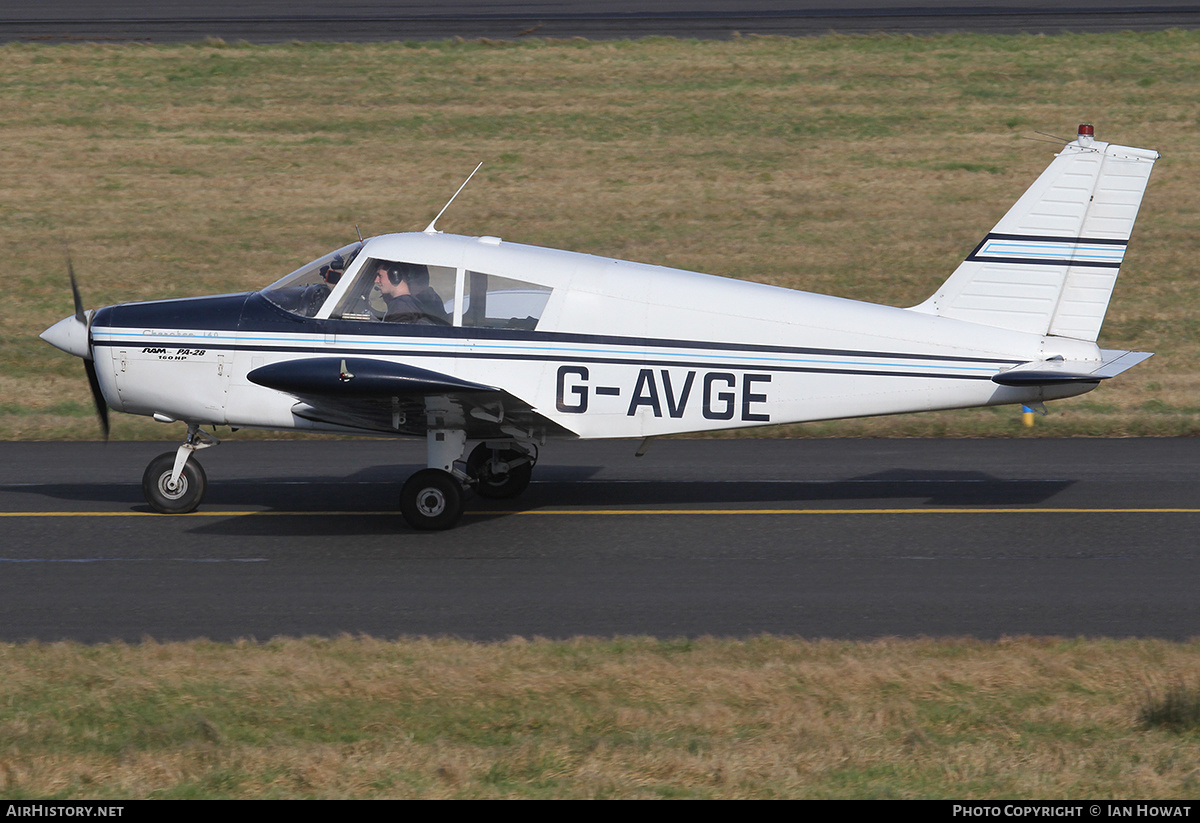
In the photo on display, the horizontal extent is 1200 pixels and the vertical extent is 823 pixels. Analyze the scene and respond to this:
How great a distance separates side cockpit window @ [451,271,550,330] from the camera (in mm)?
10398

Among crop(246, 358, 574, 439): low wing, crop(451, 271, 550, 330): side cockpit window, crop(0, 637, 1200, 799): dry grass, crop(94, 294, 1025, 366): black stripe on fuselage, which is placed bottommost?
crop(0, 637, 1200, 799): dry grass

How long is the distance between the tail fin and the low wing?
357 cm

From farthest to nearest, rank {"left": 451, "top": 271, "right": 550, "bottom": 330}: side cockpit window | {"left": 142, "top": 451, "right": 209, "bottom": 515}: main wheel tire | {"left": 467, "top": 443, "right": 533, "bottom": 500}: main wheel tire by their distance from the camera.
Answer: {"left": 467, "top": 443, "right": 533, "bottom": 500}: main wheel tire
{"left": 142, "top": 451, "right": 209, "bottom": 515}: main wheel tire
{"left": 451, "top": 271, "right": 550, "bottom": 330}: side cockpit window

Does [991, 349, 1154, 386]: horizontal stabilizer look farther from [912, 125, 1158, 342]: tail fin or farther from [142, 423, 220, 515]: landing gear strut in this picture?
[142, 423, 220, 515]: landing gear strut

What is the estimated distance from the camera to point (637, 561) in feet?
31.7

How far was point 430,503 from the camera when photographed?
10.5 meters

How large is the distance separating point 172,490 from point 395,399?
95.2 inches

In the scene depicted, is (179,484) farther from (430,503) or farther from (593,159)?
(593,159)

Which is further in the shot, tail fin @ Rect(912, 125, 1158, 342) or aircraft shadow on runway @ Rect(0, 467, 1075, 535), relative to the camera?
aircraft shadow on runway @ Rect(0, 467, 1075, 535)

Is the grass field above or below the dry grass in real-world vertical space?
above

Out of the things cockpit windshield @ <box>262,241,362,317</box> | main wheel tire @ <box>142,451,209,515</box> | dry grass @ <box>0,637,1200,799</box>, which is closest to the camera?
dry grass @ <box>0,637,1200,799</box>

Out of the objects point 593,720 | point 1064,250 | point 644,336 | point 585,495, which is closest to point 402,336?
point 644,336

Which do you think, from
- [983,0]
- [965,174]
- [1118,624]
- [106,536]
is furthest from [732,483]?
[983,0]

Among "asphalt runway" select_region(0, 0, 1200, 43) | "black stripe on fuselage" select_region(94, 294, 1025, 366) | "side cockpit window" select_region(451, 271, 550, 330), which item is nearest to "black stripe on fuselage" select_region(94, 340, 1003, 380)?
"black stripe on fuselage" select_region(94, 294, 1025, 366)
